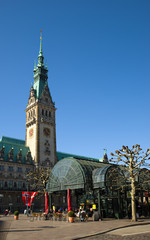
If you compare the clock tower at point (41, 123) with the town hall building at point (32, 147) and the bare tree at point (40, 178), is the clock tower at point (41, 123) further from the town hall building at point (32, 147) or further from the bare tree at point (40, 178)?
the bare tree at point (40, 178)

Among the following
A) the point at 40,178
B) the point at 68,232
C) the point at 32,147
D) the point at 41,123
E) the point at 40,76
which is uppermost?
the point at 40,76

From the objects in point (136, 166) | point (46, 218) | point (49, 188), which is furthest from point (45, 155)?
point (136, 166)

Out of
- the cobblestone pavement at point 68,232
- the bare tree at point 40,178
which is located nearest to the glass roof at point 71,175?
the bare tree at point 40,178

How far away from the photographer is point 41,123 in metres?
105

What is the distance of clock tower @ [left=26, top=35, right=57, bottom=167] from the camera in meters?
100

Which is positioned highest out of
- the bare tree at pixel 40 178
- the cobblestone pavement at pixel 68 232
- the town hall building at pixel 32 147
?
the town hall building at pixel 32 147

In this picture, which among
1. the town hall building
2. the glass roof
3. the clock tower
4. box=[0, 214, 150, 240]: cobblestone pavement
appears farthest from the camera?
the clock tower

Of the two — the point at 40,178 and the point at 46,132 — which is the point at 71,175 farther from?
the point at 46,132

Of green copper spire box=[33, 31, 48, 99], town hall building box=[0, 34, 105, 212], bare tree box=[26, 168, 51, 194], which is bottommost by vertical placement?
bare tree box=[26, 168, 51, 194]

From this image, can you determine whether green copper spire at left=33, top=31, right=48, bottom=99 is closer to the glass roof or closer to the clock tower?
the clock tower

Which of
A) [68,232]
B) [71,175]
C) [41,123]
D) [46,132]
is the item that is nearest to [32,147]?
[46,132]

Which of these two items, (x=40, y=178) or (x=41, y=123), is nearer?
(x=40, y=178)

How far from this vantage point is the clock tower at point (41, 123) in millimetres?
100000

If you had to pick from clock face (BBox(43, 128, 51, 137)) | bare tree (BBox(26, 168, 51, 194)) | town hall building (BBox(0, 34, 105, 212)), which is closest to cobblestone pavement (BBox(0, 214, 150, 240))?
bare tree (BBox(26, 168, 51, 194))
